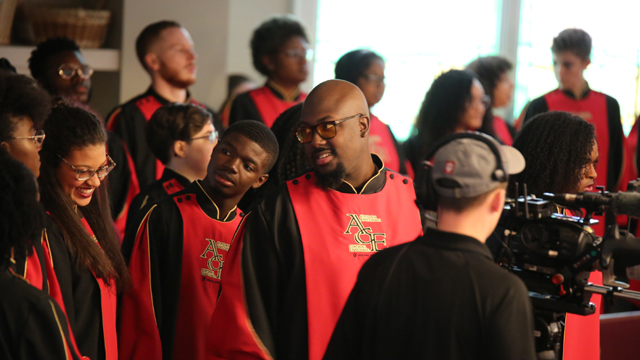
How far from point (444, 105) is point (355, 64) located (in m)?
0.67

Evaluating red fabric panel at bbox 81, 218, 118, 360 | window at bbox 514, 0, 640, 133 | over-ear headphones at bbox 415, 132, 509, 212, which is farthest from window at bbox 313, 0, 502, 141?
over-ear headphones at bbox 415, 132, 509, 212

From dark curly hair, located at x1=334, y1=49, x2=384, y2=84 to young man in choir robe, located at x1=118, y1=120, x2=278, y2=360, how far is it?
4.96 feet

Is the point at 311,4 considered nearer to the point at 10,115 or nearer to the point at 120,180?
the point at 120,180

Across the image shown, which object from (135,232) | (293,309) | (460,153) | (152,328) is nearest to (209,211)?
(135,232)

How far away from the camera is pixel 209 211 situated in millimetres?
2725

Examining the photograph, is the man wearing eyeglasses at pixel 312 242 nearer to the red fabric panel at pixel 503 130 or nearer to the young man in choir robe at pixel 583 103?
the young man in choir robe at pixel 583 103

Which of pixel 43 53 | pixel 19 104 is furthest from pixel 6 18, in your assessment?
pixel 19 104

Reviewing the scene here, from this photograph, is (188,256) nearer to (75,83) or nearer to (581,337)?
(581,337)

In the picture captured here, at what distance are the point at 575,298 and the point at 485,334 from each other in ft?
1.61

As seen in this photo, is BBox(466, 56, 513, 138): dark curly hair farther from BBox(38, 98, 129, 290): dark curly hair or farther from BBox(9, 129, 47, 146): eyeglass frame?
BBox(9, 129, 47, 146): eyeglass frame

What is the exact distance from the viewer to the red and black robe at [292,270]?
2137 millimetres

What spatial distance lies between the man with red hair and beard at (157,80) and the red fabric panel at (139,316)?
67.3 inches

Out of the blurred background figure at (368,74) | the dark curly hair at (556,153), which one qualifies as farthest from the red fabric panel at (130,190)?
the dark curly hair at (556,153)

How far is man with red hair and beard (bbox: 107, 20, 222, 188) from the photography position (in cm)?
430
